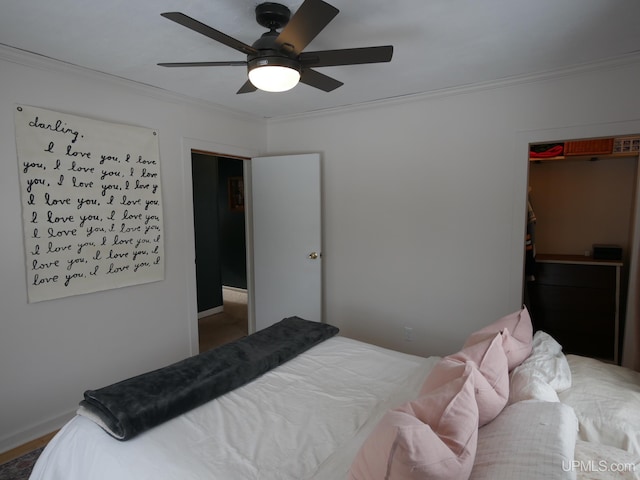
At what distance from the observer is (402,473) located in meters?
0.91

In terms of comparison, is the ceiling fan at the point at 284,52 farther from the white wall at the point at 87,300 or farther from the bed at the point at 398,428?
the white wall at the point at 87,300

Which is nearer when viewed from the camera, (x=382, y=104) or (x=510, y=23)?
(x=510, y=23)

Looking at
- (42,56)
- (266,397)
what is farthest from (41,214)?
(266,397)

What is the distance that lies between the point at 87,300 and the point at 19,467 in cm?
100

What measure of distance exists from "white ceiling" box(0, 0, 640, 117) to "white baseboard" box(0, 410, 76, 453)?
7.63 feet

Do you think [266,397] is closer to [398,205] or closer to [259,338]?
[259,338]

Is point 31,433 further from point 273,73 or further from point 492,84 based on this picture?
point 492,84

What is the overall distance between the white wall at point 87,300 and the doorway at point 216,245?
3.00ft

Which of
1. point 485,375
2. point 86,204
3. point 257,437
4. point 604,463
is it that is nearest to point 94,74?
point 86,204

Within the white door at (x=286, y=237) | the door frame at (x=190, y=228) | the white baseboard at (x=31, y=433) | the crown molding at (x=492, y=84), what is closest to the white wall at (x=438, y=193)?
the crown molding at (x=492, y=84)

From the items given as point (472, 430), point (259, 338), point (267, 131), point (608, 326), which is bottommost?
point (608, 326)

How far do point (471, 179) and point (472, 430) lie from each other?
2.26m

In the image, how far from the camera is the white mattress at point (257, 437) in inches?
49.4

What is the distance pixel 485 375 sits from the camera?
1.36 metres
